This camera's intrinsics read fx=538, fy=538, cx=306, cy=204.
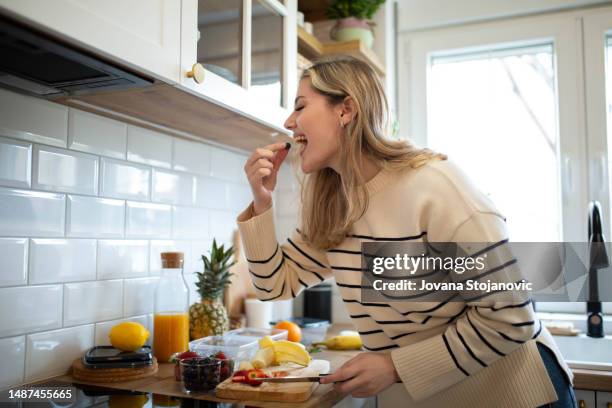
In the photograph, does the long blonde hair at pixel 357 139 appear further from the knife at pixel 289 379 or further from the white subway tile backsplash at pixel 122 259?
the white subway tile backsplash at pixel 122 259

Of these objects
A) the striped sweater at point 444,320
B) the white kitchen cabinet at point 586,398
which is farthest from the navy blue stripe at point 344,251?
the white kitchen cabinet at point 586,398

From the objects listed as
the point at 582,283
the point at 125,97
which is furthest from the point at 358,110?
the point at 582,283

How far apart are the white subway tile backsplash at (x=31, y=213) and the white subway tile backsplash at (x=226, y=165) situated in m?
0.68

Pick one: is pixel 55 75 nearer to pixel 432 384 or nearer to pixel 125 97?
pixel 125 97

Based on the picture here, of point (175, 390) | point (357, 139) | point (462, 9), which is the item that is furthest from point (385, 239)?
point (462, 9)

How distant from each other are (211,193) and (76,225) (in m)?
0.62

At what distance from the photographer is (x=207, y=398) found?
1.16 metres

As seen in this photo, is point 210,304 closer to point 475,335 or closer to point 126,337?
point 126,337

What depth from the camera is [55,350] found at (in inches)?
50.2

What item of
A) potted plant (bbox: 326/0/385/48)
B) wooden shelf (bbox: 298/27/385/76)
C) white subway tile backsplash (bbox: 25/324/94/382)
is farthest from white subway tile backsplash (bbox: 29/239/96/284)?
potted plant (bbox: 326/0/385/48)

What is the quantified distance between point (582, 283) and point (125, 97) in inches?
68.5

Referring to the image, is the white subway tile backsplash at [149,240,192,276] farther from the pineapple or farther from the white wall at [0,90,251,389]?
the pineapple

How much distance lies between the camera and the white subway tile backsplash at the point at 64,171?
48.8 inches

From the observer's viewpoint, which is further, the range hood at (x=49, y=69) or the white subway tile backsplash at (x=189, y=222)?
the white subway tile backsplash at (x=189, y=222)
